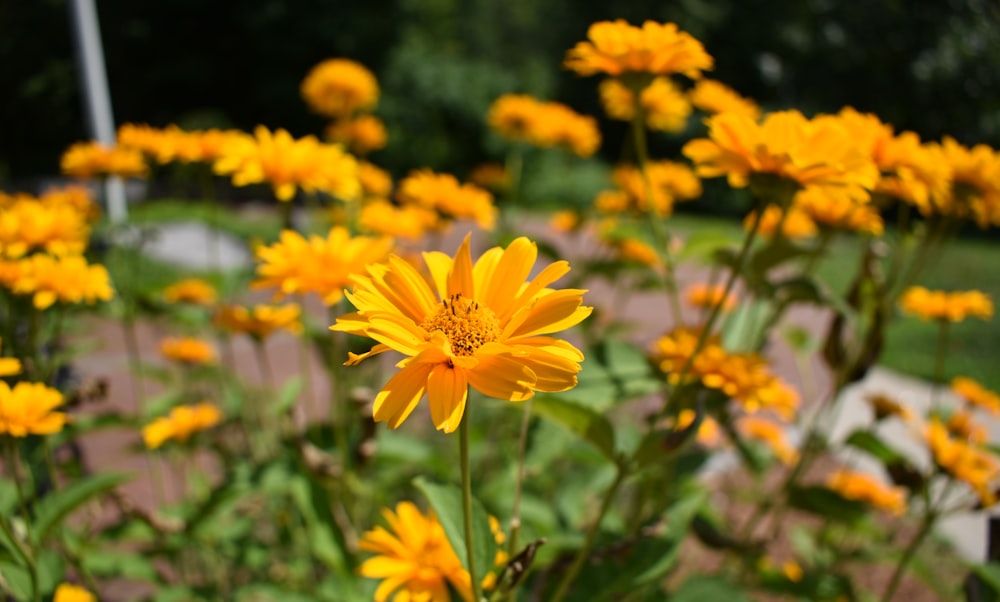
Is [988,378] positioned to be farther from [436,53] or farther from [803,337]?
[436,53]

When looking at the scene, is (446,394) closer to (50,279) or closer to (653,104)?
(50,279)

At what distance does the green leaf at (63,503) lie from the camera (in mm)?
934

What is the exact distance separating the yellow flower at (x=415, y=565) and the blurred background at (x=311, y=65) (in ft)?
34.1

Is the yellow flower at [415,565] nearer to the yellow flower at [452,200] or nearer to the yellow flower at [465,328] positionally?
the yellow flower at [465,328]

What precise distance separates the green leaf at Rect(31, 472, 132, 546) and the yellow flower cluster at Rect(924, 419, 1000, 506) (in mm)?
1434

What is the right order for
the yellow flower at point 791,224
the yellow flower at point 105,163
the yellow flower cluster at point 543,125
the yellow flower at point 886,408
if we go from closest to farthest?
1. the yellow flower at point 791,224
2. the yellow flower at point 886,408
3. the yellow flower at point 105,163
4. the yellow flower cluster at point 543,125

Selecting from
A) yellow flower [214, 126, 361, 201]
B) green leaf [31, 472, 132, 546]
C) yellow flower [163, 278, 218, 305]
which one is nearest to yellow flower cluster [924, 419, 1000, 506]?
yellow flower [214, 126, 361, 201]

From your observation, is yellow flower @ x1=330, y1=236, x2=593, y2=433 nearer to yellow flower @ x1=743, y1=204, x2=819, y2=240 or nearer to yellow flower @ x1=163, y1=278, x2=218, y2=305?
yellow flower @ x1=743, y1=204, x2=819, y2=240

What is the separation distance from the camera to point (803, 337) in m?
1.89

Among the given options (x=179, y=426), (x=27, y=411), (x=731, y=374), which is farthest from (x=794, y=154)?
(x=179, y=426)

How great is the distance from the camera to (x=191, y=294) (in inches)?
76.4

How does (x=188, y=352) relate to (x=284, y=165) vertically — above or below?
below

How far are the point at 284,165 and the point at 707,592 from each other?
1035 millimetres

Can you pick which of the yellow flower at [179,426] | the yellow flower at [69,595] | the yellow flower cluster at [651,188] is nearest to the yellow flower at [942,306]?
the yellow flower cluster at [651,188]
